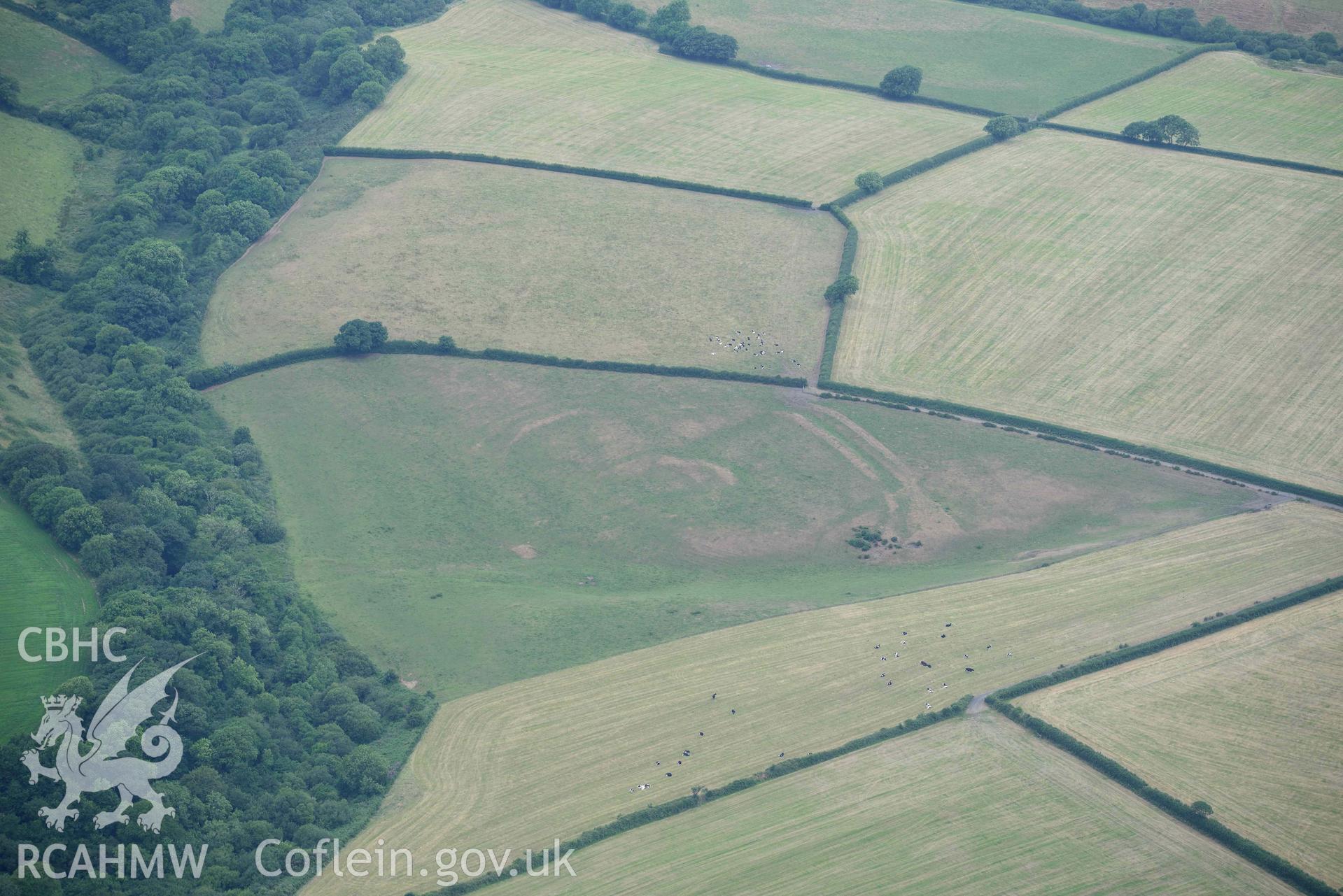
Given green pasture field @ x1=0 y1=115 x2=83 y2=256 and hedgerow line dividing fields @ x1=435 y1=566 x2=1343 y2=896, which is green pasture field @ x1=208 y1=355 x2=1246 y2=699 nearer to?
hedgerow line dividing fields @ x1=435 y1=566 x2=1343 y2=896

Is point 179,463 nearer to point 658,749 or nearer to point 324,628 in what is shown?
point 324,628

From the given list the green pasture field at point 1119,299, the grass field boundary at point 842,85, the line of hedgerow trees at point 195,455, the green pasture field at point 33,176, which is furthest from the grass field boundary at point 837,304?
the green pasture field at point 33,176

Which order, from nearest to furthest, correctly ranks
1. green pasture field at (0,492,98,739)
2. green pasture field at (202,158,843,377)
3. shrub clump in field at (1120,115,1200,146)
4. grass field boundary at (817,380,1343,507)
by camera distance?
green pasture field at (0,492,98,739) → grass field boundary at (817,380,1343,507) → green pasture field at (202,158,843,377) → shrub clump in field at (1120,115,1200,146)

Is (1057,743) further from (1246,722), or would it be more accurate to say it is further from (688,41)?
(688,41)

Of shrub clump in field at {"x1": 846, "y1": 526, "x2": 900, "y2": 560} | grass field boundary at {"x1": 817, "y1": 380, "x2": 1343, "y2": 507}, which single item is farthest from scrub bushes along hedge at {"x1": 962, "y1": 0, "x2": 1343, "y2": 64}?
shrub clump in field at {"x1": 846, "y1": 526, "x2": 900, "y2": 560}

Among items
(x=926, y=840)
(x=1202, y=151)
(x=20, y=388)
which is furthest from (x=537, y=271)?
(x=1202, y=151)

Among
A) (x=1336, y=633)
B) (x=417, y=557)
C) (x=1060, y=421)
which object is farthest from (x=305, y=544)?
(x=1336, y=633)

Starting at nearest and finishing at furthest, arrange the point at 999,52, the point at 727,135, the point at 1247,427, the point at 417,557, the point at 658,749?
1. the point at 658,749
2. the point at 417,557
3. the point at 1247,427
4. the point at 727,135
5. the point at 999,52
